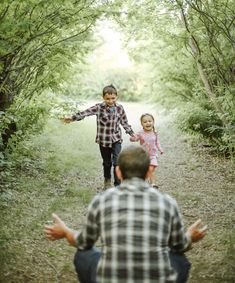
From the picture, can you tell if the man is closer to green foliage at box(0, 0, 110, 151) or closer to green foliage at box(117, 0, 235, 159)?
green foliage at box(0, 0, 110, 151)

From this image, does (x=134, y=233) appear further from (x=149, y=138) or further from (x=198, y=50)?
(x=198, y=50)

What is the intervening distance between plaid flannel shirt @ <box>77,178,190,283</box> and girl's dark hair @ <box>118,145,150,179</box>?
0.45 ft

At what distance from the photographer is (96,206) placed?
9.23ft

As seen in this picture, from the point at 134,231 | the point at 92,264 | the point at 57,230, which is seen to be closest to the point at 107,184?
the point at 57,230

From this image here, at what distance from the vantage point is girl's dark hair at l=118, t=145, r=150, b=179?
9.68 ft

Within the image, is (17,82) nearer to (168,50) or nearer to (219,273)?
(168,50)

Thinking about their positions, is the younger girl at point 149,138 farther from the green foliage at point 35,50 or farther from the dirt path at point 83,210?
the green foliage at point 35,50

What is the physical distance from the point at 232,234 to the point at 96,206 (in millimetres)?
3098

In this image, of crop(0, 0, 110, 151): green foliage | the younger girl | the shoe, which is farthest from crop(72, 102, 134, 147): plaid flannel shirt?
crop(0, 0, 110, 151): green foliage

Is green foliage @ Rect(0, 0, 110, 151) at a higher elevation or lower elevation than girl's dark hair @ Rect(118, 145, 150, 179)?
higher

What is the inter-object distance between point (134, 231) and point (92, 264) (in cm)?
50

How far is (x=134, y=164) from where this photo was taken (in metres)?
2.96

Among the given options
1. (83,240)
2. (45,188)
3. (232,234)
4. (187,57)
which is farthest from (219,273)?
(187,57)

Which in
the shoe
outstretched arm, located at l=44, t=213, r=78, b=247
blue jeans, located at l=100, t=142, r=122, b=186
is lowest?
outstretched arm, located at l=44, t=213, r=78, b=247
